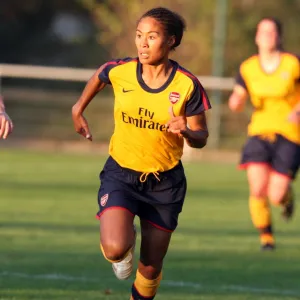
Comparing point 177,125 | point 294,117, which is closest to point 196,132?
point 177,125

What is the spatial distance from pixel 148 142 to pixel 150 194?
0.33 m

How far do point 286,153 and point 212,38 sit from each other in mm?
18304

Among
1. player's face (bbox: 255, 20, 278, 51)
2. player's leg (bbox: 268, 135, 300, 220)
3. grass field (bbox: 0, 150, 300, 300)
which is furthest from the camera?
player's leg (bbox: 268, 135, 300, 220)

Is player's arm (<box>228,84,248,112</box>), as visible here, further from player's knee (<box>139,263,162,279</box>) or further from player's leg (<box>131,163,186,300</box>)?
player's knee (<box>139,263,162,279</box>)

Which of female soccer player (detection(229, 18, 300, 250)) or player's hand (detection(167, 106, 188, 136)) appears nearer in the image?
player's hand (detection(167, 106, 188, 136))

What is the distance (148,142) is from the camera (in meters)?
7.25

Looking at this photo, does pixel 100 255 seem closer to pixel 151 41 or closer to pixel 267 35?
pixel 267 35

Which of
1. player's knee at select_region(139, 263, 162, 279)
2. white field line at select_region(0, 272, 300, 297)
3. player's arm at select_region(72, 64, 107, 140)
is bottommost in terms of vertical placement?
white field line at select_region(0, 272, 300, 297)

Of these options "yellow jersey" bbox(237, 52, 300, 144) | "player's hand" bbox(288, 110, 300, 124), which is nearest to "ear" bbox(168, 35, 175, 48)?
"player's hand" bbox(288, 110, 300, 124)

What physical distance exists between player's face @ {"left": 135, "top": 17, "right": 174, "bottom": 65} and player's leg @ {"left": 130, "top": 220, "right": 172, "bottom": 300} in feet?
3.41

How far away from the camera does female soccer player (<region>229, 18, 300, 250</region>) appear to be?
37.6 ft

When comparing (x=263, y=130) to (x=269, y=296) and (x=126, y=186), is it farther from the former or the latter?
(x=126, y=186)

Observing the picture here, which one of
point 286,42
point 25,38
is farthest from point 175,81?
point 25,38

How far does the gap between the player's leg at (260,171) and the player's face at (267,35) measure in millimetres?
925
